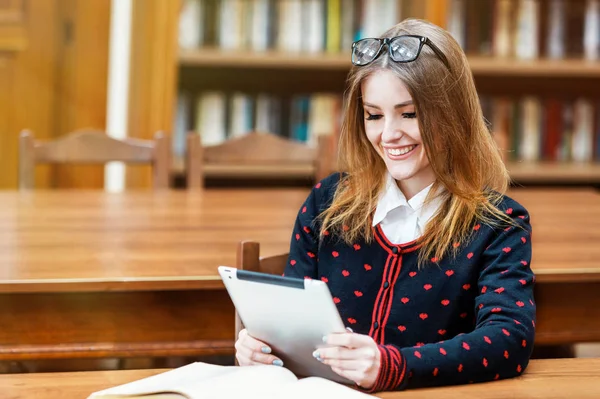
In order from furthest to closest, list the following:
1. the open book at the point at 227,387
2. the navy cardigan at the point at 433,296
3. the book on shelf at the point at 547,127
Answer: the book on shelf at the point at 547,127, the navy cardigan at the point at 433,296, the open book at the point at 227,387

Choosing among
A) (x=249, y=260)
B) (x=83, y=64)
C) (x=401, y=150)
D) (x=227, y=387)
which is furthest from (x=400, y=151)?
(x=83, y=64)

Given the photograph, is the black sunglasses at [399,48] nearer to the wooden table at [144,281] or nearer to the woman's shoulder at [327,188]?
the woman's shoulder at [327,188]

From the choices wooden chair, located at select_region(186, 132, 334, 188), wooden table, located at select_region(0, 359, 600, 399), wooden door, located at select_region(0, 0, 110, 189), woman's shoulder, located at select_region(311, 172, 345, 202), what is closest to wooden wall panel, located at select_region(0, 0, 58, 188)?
wooden door, located at select_region(0, 0, 110, 189)

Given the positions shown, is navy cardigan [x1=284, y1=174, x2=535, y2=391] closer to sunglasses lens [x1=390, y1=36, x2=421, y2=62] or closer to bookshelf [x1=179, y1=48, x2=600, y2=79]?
sunglasses lens [x1=390, y1=36, x2=421, y2=62]

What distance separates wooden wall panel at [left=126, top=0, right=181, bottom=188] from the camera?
3.26m

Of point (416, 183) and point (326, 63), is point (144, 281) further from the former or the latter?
point (326, 63)

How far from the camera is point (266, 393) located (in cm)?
96

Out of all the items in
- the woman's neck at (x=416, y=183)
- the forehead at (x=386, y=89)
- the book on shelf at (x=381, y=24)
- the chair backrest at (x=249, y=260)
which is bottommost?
the chair backrest at (x=249, y=260)

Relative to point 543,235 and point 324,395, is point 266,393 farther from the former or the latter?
point 543,235

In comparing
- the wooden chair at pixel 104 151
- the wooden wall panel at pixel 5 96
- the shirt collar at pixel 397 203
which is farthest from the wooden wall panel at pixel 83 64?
the shirt collar at pixel 397 203

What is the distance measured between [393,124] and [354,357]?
346 mm

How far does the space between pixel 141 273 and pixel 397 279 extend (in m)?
0.45

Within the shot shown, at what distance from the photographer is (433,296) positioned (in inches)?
48.9

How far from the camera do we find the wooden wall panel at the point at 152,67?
128 inches
